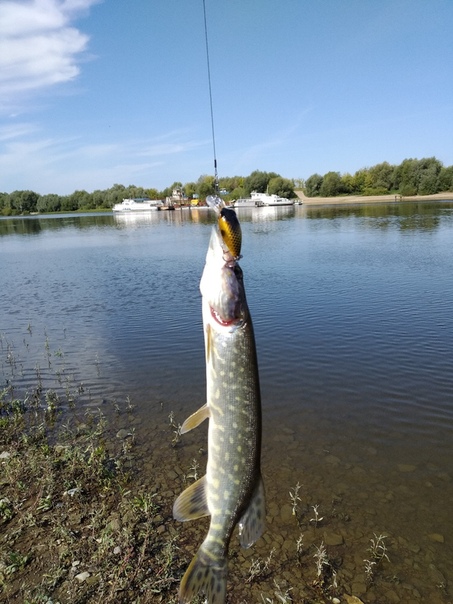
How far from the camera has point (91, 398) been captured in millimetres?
11859

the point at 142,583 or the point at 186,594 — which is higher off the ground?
the point at 186,594

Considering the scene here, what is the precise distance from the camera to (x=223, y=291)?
3.26 metres

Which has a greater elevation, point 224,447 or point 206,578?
point 224,447

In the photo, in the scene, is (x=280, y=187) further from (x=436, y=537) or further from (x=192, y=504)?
(x=192, y=504)

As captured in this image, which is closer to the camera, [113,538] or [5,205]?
[113,538]

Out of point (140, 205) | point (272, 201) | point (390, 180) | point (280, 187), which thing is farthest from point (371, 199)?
point (140, 205)

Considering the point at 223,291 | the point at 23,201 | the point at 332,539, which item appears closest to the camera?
the point at 223,291

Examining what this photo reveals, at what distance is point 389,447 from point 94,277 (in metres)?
25.9

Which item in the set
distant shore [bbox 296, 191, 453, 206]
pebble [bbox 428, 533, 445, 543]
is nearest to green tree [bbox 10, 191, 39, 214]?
distant shore [bbox 296, 191, 453, 206]

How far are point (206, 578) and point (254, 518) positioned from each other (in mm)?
609

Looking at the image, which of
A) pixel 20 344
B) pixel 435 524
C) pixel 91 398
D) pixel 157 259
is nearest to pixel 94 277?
pixel 157 259

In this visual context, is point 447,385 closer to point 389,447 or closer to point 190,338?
point 389,447

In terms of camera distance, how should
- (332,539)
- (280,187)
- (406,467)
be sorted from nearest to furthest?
(332,539)
(406,467)
(280,187)

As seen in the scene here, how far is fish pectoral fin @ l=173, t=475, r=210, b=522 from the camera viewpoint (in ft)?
11.7
